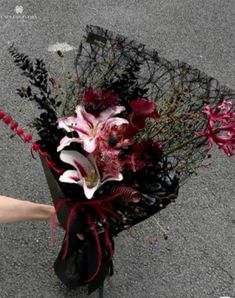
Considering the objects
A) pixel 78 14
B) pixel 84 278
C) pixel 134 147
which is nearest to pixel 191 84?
pixel 134 147

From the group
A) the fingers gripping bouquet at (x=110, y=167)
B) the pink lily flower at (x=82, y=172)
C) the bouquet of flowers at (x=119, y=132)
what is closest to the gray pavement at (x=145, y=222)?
the bouquet of flowers at (x=119, y=132)

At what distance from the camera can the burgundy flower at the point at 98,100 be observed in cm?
129

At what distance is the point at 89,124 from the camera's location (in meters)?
1.26

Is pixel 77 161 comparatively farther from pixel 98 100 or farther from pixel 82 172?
pixel 98 100

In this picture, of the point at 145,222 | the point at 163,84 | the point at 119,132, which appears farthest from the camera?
the point at 145,222

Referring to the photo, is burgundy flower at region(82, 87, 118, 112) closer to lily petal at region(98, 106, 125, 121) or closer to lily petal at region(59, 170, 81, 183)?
lily petal at region(98, 106, 125, 121)

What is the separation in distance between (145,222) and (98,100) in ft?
3.20

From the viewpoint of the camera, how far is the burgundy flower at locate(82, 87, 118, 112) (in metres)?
1.29

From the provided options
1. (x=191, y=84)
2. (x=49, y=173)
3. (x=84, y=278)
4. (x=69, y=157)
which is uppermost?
(x=191, y=84)

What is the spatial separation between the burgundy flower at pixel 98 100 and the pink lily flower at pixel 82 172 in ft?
0.38

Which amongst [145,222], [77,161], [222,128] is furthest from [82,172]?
[145,222]

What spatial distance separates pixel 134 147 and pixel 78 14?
Answer: 1.90m

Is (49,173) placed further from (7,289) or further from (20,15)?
(20,15)

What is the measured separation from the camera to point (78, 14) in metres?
3.05
